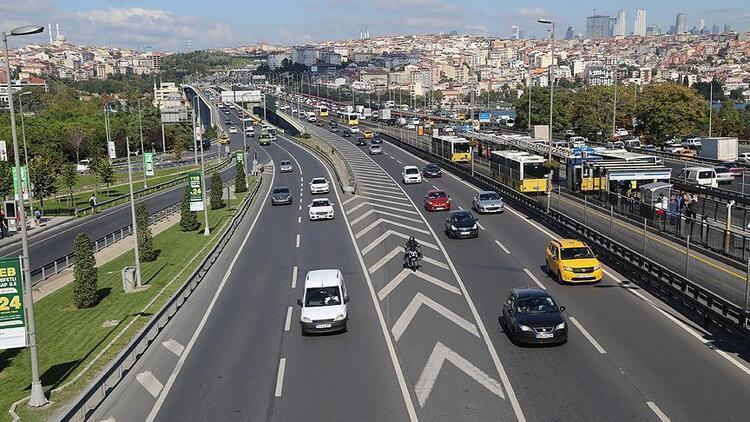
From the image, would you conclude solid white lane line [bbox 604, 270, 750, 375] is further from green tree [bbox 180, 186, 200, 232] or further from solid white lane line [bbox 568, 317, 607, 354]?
green tree [bbox 180, 186, 200, 232]

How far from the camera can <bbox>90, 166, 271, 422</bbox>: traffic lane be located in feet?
55.7

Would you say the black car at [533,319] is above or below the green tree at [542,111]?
below

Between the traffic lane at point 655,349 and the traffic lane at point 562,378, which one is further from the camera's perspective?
the traffic lane at point 655,349

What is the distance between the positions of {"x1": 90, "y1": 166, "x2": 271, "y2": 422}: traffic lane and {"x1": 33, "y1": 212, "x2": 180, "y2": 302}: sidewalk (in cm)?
791

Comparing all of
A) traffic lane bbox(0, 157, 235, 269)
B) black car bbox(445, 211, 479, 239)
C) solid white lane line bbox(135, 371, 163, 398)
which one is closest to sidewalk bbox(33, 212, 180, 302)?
traffic lane bbox(0, 157, 235, 269)

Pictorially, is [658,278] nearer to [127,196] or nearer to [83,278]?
[83,278]

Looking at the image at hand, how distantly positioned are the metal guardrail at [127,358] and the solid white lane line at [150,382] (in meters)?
0.48

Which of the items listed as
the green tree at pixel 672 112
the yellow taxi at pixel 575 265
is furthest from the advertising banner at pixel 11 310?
the green tree at pixel 672 112

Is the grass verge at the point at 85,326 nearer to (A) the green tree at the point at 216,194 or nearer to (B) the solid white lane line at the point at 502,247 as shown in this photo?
(B) the solid white lane line at the point at 502,247

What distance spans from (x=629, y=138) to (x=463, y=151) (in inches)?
1248

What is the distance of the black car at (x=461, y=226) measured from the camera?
37.7 metres

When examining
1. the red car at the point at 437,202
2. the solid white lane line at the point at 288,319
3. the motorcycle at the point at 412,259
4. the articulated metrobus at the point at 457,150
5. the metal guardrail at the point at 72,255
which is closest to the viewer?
the solid white lane line at the point at 288,319

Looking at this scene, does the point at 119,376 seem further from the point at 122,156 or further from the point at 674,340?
the point at 122,156

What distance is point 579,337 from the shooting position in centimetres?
2122
